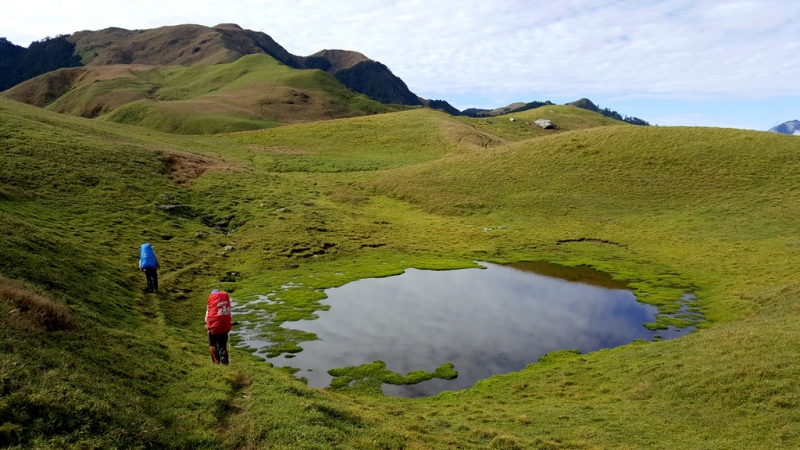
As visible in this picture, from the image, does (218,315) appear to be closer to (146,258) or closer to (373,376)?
(373,376)

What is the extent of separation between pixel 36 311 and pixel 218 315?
5497mm

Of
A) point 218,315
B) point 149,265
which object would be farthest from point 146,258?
point 218,315

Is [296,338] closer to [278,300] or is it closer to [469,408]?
[278,300]

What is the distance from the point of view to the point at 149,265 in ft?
96.0

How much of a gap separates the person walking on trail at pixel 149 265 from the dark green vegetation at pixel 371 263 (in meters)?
1.01

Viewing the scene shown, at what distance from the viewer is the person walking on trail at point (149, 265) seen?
29.2 m

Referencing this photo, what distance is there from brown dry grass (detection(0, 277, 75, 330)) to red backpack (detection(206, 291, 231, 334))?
432cm

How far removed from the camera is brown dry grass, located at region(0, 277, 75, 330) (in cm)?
1366

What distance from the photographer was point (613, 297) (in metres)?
34.8

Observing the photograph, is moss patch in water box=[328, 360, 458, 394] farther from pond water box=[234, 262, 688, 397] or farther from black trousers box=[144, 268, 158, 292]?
black trousers box=[144, 268, 158, 292]

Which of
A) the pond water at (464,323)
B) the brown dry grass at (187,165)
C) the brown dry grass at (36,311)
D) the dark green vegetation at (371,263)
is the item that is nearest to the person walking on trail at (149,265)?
the dark green vegetation at (371,263)

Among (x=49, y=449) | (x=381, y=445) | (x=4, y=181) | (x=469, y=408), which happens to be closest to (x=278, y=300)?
(x=469, y=408)

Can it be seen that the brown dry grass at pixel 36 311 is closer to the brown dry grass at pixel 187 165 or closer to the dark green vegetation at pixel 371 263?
the dark green vegetation at pixel 371 263

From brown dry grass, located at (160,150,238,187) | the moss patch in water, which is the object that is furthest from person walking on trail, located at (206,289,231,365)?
brown dry grass, located at (160,150,238,187)
